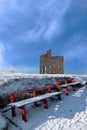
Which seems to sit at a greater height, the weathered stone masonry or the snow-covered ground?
the weathered stone masonry

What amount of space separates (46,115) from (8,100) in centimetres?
256

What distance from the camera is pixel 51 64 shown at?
29.5 m

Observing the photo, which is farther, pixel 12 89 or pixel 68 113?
pixel 12 89

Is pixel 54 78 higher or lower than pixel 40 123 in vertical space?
higher

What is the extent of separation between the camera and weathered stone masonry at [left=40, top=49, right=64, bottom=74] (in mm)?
28328

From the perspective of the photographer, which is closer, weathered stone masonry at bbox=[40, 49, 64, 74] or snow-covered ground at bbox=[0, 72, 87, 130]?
snow-covered ground at bbox=[0, 72, 87, 130]

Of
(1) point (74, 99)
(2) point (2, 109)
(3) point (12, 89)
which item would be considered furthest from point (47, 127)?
(3) point (12, 89)

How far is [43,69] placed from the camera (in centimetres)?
3052

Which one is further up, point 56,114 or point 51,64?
point 51,64

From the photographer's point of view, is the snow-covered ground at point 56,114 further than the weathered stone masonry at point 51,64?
No

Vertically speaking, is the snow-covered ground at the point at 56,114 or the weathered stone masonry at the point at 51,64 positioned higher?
the weathered stone masonry at the point at 51,64

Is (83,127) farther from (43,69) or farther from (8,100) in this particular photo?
(43,69)

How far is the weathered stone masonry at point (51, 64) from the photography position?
28.3 metres

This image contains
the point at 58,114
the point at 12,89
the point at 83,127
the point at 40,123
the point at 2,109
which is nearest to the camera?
the point at 83,127
